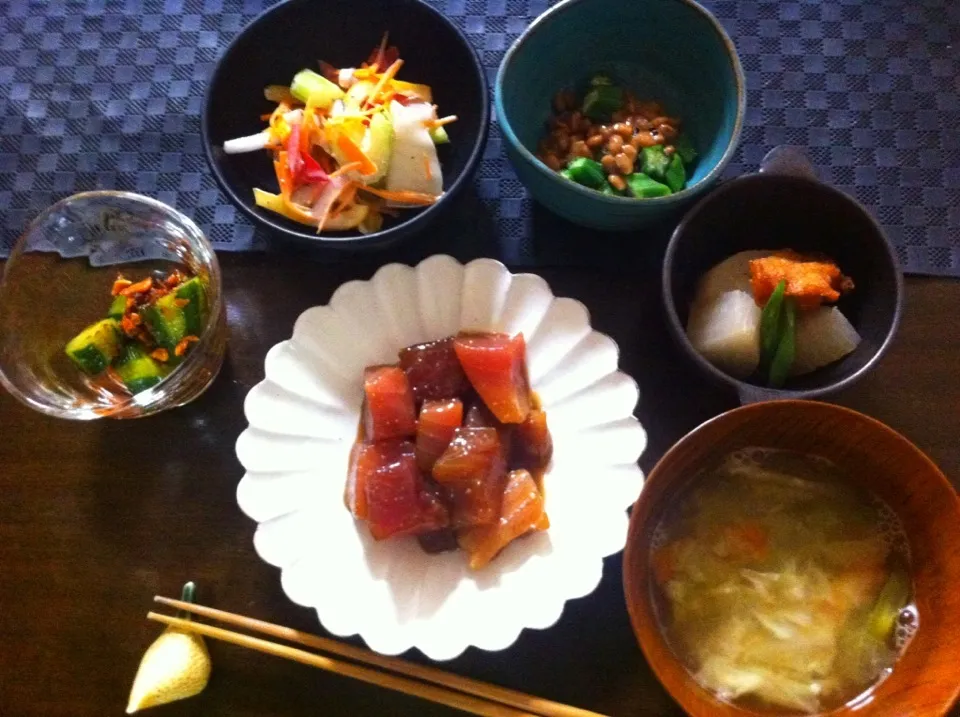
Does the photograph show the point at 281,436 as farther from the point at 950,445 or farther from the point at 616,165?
the point at 950,445

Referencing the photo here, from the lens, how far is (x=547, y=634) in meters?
1.15

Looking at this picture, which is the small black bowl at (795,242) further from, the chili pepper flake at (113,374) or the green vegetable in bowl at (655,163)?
the chili pepper flake at (113,374)

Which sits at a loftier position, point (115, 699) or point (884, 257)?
point (884, 257)

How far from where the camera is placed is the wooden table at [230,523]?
1.16 metres

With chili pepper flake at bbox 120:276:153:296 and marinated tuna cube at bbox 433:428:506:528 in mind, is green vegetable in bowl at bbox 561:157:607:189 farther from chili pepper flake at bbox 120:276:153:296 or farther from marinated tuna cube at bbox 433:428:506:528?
chili pepper flake at bbox 120:276:153:296

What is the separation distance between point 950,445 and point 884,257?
34 cm

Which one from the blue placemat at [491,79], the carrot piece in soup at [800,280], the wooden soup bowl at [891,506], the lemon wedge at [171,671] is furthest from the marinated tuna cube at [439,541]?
the carrot piece in soup at [800,280]

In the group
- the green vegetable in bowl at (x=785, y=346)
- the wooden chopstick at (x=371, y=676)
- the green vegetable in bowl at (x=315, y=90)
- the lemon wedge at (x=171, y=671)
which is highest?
the green vegetable in bowl at (x=315, y=90)

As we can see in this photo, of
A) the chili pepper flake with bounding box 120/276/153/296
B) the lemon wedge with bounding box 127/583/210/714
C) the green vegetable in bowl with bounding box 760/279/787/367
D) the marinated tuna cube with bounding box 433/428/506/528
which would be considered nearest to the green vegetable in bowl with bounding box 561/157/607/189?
the green vegetable in bowl with bounding box 760/279/787/367

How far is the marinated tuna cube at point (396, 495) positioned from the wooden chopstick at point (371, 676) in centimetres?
20

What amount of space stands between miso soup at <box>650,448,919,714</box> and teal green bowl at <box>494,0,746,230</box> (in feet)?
1.38

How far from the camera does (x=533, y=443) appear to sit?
114cm

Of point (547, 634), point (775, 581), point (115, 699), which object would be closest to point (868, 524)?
point (775, 581)

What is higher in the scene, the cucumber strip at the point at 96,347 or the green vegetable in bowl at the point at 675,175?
the green vegetable in bowl at the point at 675,175
